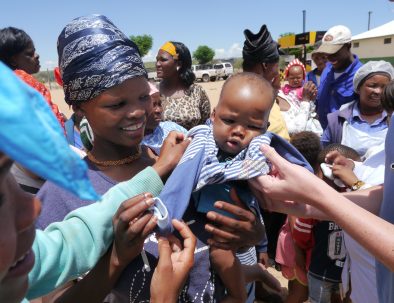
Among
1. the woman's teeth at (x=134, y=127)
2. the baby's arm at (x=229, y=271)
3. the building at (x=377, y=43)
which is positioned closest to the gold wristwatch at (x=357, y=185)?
the baby's arm at (x=229, y=271)

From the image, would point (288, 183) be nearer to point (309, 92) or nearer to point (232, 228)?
point (232, 228)

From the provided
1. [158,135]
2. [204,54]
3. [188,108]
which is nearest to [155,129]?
[158,135]

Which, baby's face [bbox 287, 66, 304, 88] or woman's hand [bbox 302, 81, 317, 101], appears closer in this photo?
woman's hand [bbox 302, 81, 317, 101]

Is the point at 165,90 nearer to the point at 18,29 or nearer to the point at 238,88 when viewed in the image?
the point at 18,29

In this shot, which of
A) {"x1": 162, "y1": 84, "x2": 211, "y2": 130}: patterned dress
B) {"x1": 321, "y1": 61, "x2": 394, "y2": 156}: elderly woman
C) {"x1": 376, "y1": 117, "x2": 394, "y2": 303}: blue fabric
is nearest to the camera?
{"x1": 376, "y1": 117, "x2": 394, "y2": 303}: blue fabric

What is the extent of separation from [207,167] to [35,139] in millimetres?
1096

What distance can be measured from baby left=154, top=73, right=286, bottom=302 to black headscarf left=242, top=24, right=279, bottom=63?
207cm

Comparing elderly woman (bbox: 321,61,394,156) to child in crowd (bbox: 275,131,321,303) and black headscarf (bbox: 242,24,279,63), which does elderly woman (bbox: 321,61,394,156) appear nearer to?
child in crowd (bbox: 275,131,321,303)

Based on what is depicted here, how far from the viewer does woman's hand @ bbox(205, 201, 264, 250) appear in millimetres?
1512

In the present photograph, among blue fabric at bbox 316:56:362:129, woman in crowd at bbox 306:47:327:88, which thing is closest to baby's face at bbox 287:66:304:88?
woman in crowd at bbox 306:47:327:88

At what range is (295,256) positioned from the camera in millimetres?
3268

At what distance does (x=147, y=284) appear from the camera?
147 centimetres

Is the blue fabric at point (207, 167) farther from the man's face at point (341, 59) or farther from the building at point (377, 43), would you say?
the building at point (377, 43)

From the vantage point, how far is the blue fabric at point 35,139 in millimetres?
521
